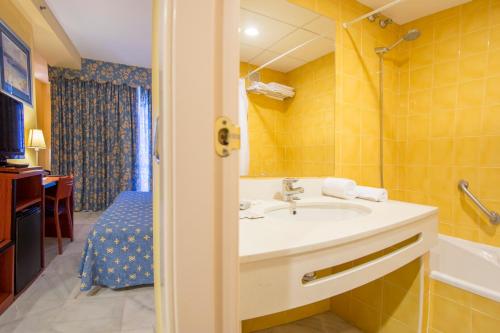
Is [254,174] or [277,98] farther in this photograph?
[277,98]

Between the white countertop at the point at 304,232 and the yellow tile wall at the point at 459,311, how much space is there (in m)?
0.45

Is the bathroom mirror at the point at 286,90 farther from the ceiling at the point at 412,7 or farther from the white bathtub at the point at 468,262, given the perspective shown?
the white bathtub at the point at 468,262

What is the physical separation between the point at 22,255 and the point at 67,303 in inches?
19.1

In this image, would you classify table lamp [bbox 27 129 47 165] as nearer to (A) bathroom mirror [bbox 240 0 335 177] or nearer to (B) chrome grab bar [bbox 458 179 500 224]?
(A) bathroom mirror [bbox 240 0 335 177]

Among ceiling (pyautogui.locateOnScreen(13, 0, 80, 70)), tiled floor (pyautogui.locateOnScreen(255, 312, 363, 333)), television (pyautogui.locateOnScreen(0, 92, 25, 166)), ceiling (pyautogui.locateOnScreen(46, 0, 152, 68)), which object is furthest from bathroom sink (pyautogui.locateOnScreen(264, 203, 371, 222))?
ceiling (pyautogui.locateOnScreen(13, 0, 80, 70))

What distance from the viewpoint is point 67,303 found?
1566mm

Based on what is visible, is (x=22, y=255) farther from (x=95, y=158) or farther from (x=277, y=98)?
(x=95, y=158)

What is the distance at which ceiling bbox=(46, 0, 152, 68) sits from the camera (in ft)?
7.88

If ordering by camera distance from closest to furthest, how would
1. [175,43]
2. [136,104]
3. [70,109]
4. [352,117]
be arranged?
A: [175,43]
[352,117]
[70,109]
[136,104]

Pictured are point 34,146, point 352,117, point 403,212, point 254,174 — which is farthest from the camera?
point 34,146

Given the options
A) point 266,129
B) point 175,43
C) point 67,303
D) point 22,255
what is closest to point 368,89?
point 266,129

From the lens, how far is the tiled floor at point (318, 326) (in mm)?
1362

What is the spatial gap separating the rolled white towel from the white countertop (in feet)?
0.88

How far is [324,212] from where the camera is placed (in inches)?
48.8
